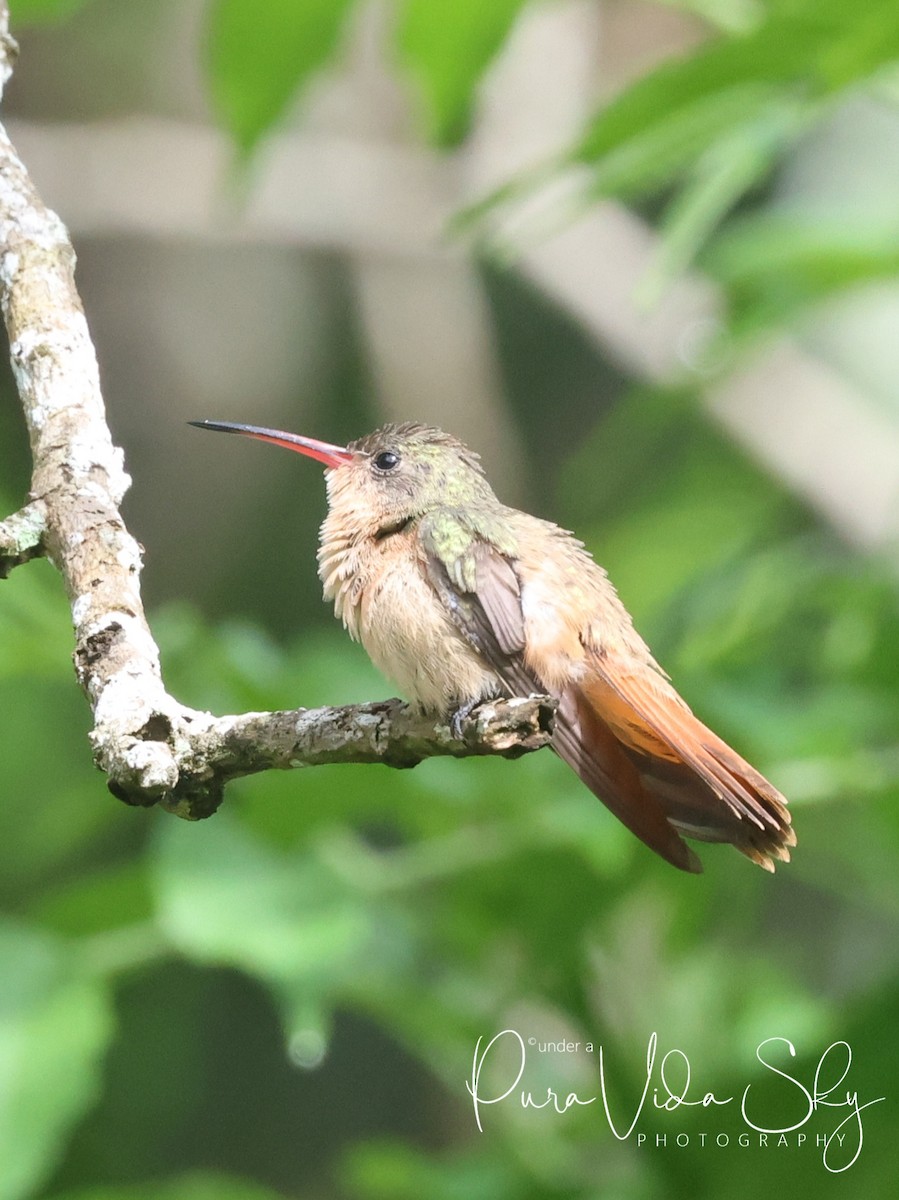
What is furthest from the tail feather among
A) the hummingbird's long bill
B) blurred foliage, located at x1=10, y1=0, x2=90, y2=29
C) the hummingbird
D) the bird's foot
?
blurred foliage, located at x1=10, y1=0, x2=90, y2=29

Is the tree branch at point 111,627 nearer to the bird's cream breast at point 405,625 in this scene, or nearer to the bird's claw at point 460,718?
the bird's claw at point 460,718

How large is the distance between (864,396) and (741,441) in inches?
58.0

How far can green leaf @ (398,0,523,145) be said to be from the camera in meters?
3.72

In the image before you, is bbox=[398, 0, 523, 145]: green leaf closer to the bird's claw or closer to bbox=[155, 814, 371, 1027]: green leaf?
the bird's claw

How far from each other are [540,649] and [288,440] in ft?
2.73

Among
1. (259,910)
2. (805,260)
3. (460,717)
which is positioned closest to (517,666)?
(460,717)

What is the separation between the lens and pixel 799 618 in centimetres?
502

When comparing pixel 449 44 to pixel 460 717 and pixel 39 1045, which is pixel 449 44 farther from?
pixel 39 1045

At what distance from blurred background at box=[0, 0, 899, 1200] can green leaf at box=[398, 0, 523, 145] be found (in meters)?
0.01

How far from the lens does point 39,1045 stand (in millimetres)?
3531

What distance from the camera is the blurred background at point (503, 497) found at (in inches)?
147

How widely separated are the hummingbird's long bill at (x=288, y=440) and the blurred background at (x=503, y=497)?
593 millimetres

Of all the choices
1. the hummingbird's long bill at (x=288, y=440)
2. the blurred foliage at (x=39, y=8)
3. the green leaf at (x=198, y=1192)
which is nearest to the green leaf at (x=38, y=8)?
the blurred foliage at (x=39, y=8)
